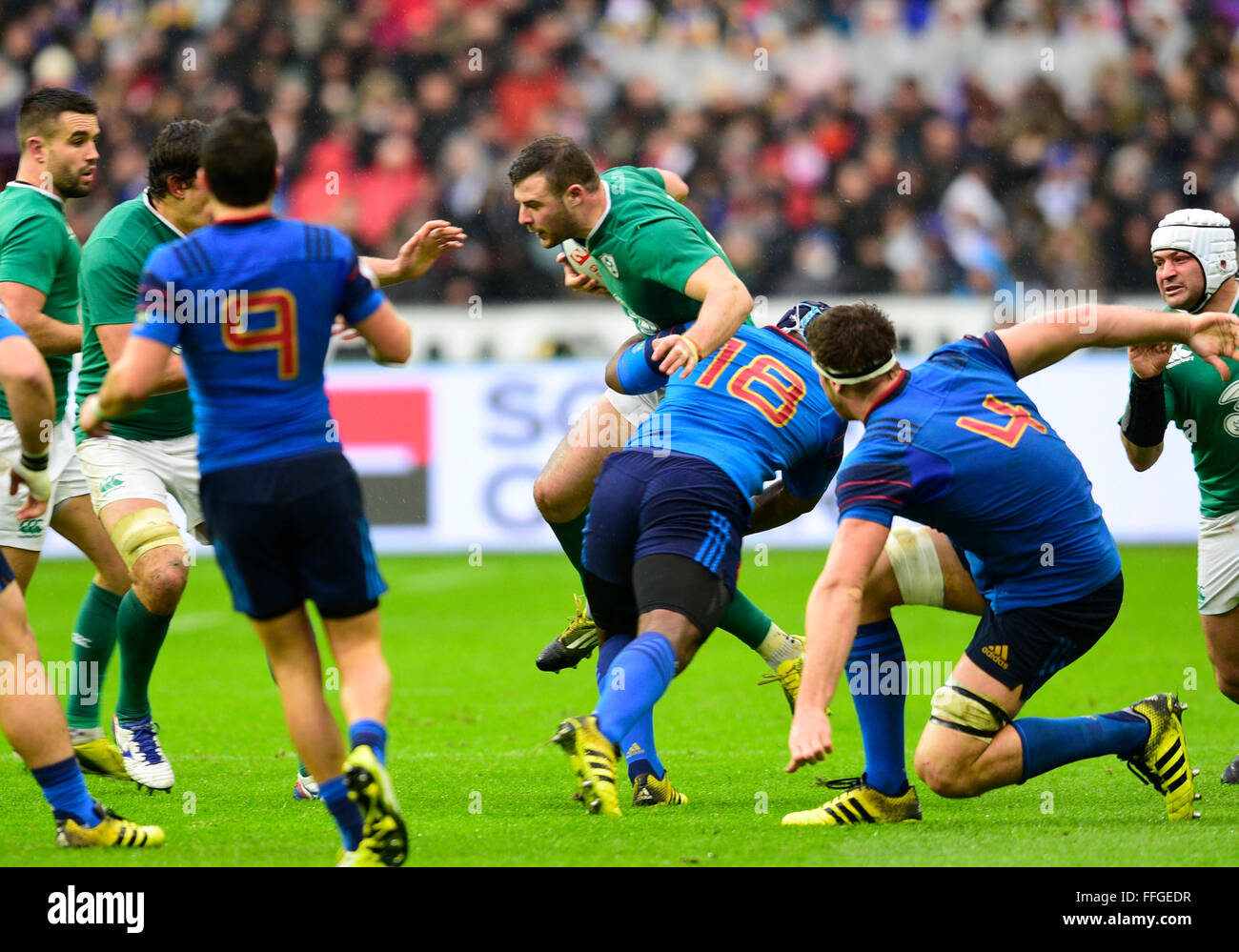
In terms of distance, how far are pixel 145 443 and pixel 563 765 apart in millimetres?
2160

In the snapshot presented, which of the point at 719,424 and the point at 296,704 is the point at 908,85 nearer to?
the point at 719,424

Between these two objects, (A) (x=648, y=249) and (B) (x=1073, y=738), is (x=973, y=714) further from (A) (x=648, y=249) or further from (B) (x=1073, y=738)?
(A) (x=648, y=249)

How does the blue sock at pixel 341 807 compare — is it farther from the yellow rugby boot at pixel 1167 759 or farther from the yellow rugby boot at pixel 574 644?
the yellow rugby boot at pixel 1167 759

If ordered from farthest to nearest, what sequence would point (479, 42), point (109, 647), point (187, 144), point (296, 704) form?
point (479, 42)
point (109, 647)
point (187, 144)
point (296, 704)

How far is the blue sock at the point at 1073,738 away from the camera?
5.00 m

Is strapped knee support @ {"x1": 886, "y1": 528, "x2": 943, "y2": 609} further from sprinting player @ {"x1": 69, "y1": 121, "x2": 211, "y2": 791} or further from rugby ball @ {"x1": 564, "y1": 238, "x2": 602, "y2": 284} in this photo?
sprinting player @ {"x1": 69, "y1": 121, "x2": 211, "y2": 791}

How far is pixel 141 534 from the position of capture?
5.74 m

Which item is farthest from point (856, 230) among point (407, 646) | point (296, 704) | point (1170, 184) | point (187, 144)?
point (296, 704)

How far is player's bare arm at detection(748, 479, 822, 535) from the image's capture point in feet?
20.7

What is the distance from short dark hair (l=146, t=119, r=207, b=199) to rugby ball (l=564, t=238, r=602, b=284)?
4.78 feet

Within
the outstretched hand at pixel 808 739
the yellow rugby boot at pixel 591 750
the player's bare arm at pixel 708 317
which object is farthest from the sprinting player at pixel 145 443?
the outstretched hand at pixel 808 739

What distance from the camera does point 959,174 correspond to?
15594 mm

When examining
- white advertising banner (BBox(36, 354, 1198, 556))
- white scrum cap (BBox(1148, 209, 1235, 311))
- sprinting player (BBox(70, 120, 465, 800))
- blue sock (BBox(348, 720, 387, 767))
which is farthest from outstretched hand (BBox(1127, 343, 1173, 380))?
white advertising banner (BBox(36, 354, 1198, 556))

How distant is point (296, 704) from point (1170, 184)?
43.8 ft
